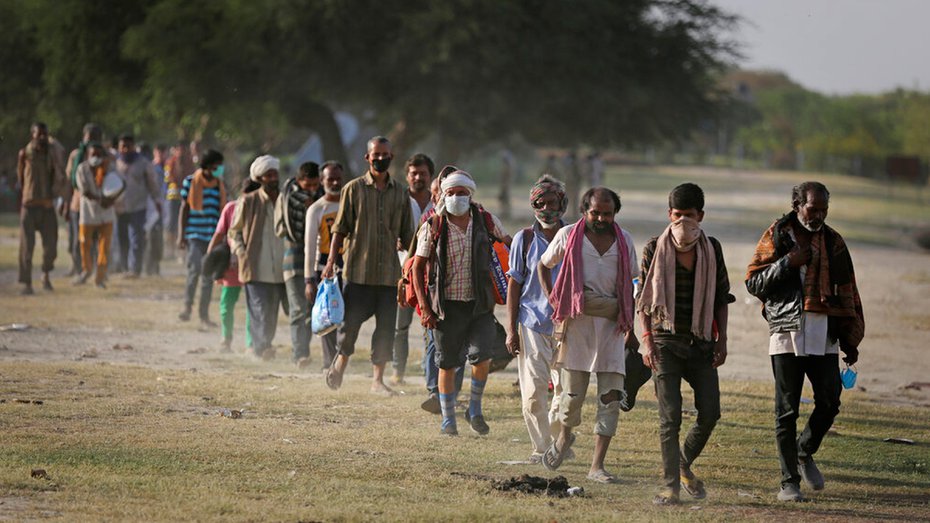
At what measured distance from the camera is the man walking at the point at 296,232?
41.6 feet

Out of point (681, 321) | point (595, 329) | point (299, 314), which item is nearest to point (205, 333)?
point (299, 314)

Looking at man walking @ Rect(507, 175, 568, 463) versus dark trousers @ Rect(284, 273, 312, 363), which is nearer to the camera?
man walking @ Rect(507, 175, 568, 463)

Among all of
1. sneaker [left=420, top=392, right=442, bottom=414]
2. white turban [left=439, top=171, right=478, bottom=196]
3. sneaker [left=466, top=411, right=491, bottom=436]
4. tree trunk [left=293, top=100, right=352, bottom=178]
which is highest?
tree trunk [left=293, top=100, right=352, bottom=178]

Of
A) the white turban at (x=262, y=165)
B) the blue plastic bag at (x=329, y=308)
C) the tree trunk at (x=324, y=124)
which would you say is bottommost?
the blue plastic bag at (x=329, y=308)

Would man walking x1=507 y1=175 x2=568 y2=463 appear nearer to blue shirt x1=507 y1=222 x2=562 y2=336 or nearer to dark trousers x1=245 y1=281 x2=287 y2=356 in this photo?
blue shirt x1=507 y1=222 x2=562 y2=336

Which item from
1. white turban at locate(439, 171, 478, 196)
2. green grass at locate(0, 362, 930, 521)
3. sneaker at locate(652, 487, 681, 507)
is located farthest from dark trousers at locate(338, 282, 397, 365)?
sneaker at locate(652, 487, 681, 507)

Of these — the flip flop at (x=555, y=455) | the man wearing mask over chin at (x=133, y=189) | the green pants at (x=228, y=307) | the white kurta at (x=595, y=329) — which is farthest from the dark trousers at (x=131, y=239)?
the white kurta at (x=595, y=329)

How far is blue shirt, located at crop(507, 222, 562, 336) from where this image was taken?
8.93m

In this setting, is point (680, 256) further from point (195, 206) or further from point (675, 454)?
point (195, 206)

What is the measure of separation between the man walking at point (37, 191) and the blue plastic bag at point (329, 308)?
27.7ft

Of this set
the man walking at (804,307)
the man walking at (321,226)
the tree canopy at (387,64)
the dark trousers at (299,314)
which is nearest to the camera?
the man walking at (804,307)

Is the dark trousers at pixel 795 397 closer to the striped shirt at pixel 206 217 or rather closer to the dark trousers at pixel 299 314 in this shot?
the dark trousers at pixel 299 314

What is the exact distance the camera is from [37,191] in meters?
18.9

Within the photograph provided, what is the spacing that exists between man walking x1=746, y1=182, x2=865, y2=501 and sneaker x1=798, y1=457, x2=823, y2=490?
0.71 feet
